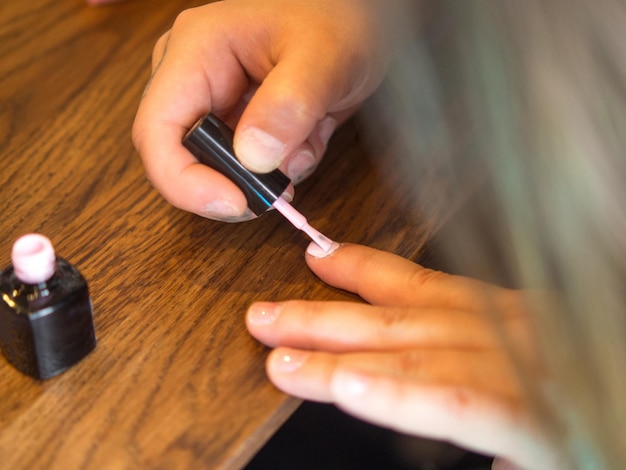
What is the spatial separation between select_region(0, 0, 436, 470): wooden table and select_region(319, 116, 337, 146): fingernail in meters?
0.02

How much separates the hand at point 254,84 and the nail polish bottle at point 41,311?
137 millimetres

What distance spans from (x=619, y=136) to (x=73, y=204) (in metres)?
0.48

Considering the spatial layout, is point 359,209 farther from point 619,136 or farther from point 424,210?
point 619,136

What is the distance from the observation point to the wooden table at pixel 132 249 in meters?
0.50

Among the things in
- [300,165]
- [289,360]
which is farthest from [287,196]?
[289,360]

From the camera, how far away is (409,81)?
447 mm

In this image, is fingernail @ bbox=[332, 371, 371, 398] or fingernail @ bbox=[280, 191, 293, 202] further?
fingernail @ bbox=[280, 191, 293, 202]

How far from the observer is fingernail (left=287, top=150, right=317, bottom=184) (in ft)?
2.23

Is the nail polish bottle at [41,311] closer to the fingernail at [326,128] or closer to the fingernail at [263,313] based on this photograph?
the fingernail at [263,313]

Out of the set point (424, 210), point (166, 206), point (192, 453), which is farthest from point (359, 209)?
point (192, 453)

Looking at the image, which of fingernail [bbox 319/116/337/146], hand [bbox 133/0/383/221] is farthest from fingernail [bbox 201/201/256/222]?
fingernail [bbox 319/116/337/146]

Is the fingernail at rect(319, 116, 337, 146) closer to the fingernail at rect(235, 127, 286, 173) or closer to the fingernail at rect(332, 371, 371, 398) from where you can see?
the fingernail at rect(235, 127, 286, 173)

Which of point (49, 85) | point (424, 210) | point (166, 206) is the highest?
point (49, 85)

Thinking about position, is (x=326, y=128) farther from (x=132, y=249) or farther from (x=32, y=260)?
(x=32, y=260)
